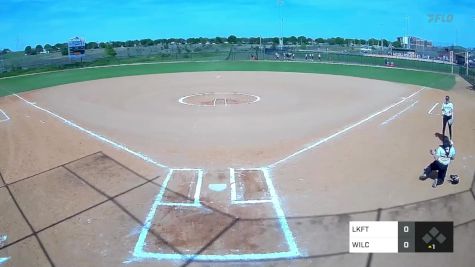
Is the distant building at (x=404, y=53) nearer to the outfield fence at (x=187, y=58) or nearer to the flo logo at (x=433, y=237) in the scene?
the outfield fence at (x=187, y=58)

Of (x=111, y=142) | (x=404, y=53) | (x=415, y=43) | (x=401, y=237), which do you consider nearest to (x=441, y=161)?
(x=401, y=237)

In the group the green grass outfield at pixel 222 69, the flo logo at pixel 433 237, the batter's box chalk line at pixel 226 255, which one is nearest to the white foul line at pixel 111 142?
the batter's box chalk line at pixel 226 255

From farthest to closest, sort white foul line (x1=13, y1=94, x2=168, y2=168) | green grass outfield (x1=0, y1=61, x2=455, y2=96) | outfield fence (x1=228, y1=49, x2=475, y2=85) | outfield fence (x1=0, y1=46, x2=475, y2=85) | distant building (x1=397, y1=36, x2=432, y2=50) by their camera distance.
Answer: distant building (x1=397, y1=36, x2=432, y2=50)
outfield fence (x1=0, y1=46, x2=475, y2=85)
outfield fence (x1=228, y1=49, x2=475, y2=85)
green grass outfield (x1=0, y1=61, x2=455, y2=96)
white foul line (x1=13, y1=94, x2=168, y2=168)

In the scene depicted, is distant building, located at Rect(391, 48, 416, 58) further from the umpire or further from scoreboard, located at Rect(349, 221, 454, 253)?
scoreboard, located at Rect(349, 221, 454, 253)

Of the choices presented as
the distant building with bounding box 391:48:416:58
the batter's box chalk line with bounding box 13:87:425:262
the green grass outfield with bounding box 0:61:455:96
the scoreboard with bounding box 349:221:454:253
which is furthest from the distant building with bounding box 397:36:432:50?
the scoreboard with bounding box 349:221:454:253

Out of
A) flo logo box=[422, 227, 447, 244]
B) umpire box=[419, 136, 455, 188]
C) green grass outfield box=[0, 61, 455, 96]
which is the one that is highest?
green grass outfield box=[0, 61, 455, 96]

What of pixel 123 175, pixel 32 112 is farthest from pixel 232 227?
pixel 32 112

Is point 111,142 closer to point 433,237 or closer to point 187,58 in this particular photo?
point 433,237
